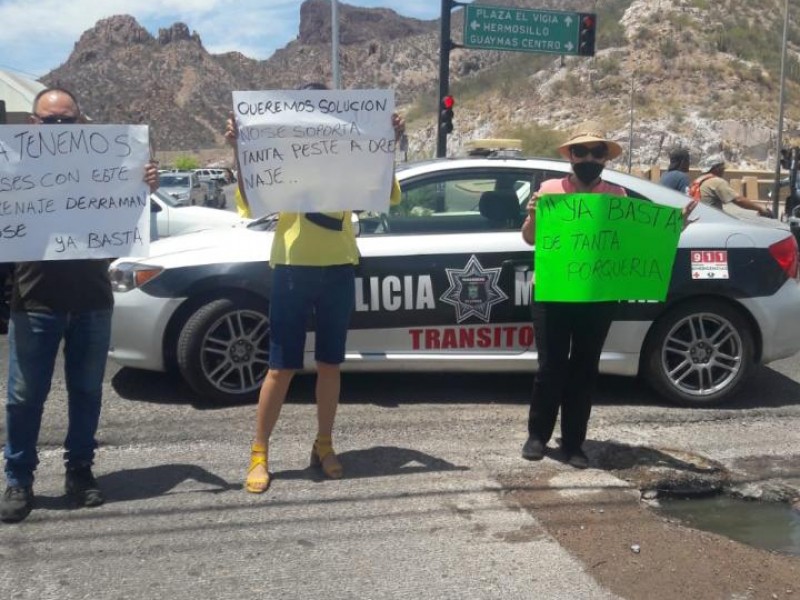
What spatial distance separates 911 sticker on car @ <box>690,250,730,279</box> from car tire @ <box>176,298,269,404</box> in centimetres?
270

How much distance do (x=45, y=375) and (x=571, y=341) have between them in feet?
8.61

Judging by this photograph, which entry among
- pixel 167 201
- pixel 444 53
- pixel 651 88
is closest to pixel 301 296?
pixel 167 201

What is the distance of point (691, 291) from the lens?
611 cm

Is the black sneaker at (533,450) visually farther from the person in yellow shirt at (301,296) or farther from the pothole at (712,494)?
the person in yellow shirt at (301,296)

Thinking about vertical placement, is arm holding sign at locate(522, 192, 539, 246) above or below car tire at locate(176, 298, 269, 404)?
above

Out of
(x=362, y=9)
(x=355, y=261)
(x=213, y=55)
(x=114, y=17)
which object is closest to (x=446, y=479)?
(x=355, y=261)

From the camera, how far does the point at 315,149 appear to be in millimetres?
4789

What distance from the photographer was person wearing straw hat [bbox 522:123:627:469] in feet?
16.4

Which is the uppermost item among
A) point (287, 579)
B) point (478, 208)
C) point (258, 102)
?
point (258, 102)

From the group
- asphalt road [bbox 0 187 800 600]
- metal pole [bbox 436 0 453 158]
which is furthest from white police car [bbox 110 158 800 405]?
metal pole [bbox 436 0 453 158]

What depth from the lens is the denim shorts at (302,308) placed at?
470 centimetres

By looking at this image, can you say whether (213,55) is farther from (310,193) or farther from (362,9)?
(310,193)

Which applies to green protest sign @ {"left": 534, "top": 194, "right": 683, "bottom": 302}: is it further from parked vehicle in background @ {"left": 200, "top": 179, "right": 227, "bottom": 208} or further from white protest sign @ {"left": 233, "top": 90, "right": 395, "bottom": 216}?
parked vehicle in background @ {"left": 200, "top": 179, "right": 227, "bottom": 208}

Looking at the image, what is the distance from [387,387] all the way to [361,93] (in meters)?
2.41
